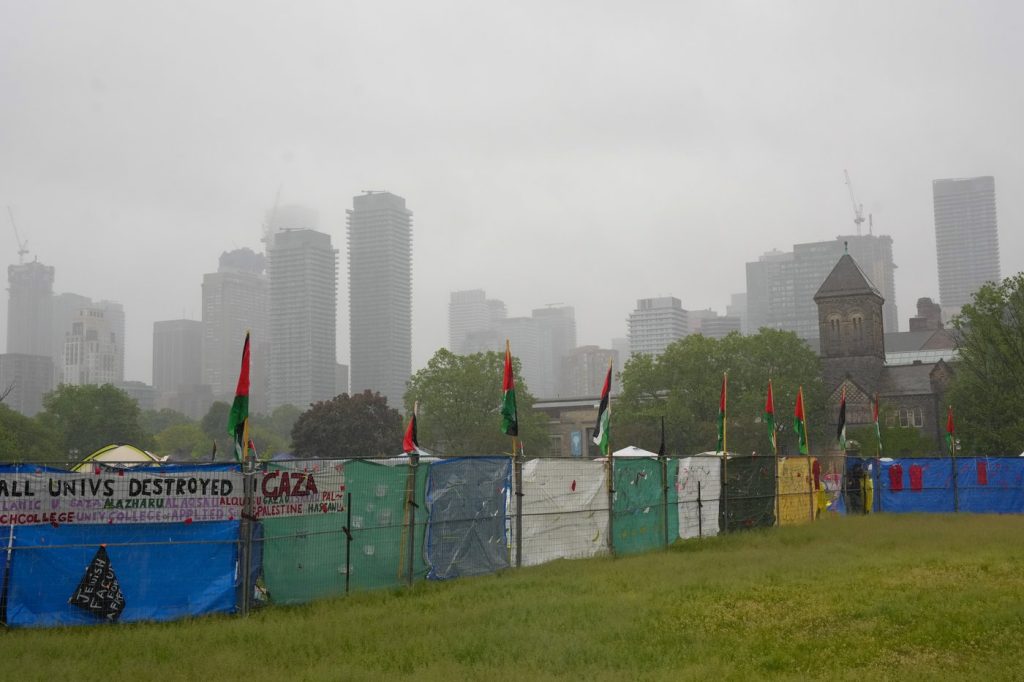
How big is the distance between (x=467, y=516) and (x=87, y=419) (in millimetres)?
102680

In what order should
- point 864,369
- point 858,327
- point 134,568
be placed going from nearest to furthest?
1. point 134,568
2. point 864,369
3. point 858,327

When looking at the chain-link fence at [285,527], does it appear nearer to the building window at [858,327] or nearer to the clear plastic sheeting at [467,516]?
the clear plastic sheeting at [467,516]

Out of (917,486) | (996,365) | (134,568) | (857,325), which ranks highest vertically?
(857,325)

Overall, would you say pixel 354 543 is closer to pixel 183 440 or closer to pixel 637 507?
pixel 637 507

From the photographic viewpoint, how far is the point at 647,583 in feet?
52.9

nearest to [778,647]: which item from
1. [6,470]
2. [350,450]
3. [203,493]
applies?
[203,493]

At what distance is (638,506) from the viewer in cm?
2186

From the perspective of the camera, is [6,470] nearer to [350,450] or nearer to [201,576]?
[201,576]

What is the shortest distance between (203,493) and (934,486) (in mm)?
28022

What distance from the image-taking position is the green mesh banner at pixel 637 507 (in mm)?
21062

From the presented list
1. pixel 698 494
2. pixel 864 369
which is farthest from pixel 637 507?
pixel 864 369

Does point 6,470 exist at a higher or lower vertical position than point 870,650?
higher

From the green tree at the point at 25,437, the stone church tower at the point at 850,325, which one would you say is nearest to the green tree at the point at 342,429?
the green tree at the point at 25,437

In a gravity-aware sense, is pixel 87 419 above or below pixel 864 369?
below
